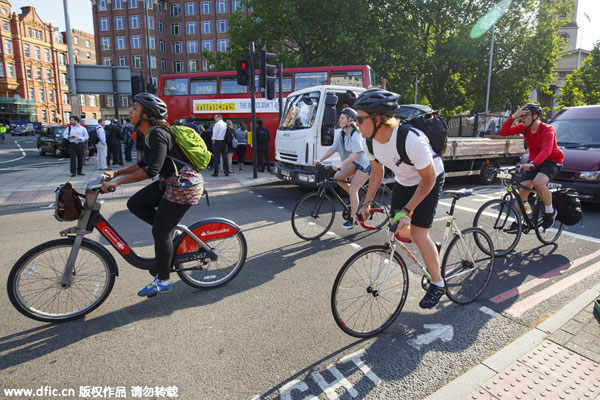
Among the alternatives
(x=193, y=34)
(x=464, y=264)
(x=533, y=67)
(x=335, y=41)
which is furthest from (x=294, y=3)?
(x=193, y=34)

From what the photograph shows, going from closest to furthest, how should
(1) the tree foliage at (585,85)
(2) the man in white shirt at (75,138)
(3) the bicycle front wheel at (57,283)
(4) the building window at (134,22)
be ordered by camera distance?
(3) the bicycle front wheel at (57,283) < (2) the man in white shirt at (75,138) < (1) the tree foliage at (585,85) < (4) the building window at (134,22)

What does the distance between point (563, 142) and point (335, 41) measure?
60.8ft

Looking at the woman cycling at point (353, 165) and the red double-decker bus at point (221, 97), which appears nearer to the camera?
the woman cycling at point (353, 165)

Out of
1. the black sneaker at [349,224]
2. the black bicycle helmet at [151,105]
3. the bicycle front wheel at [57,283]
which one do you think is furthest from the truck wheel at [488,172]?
the bicycle front wheel at [57,283]

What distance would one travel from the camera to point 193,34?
59.0 metres

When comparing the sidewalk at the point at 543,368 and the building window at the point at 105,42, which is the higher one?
the building window at the point at 105,42

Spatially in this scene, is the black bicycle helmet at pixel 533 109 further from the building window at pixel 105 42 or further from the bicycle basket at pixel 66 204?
the building window at pixel 105 42

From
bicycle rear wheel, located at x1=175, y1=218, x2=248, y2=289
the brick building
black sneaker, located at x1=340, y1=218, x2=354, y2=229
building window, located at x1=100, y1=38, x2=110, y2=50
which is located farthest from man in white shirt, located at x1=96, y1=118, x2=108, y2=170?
building window, located at x1=100, y1=38, x2=110, y2=50

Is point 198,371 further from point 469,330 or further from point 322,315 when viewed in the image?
point 469,330

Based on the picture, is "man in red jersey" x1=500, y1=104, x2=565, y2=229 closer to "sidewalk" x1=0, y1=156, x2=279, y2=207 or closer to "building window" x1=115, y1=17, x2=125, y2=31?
"sidewalk" x1=0, y1=156, x2=279, y2=207

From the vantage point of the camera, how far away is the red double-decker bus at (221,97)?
14.1 m

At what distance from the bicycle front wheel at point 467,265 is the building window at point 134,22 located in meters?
65.6

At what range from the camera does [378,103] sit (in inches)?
103

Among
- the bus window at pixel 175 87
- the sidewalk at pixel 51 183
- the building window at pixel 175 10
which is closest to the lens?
the sidewalk at pixel 51 183
